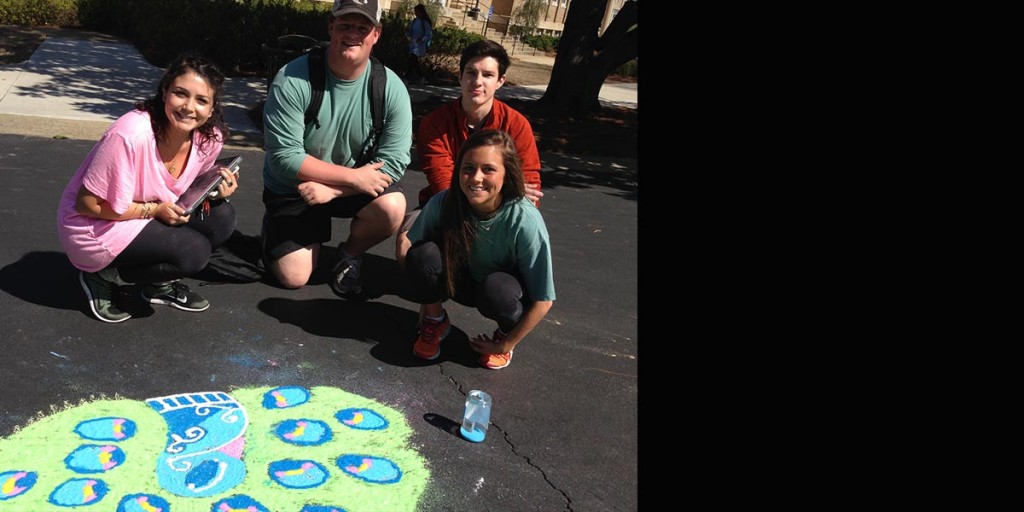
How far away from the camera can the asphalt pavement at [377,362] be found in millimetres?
2906

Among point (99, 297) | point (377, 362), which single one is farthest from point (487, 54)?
point (99, 297)

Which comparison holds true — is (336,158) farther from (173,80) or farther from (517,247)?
(517,247)

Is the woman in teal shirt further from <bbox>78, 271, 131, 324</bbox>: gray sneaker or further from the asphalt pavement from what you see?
<bbox>78, 271, 131, 324</bbox>: gray sneaker

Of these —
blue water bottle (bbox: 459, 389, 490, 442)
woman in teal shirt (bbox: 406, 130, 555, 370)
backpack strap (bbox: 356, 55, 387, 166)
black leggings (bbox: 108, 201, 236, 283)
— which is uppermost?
backpack strap (bbox: 356, 55, 387, 166)

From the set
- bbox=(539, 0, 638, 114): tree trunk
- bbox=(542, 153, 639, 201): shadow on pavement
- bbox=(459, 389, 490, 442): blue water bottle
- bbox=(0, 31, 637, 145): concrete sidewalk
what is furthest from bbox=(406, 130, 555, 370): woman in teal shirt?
bbox=(539, 0, 638, 114): tree trunk

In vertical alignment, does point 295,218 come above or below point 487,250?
below

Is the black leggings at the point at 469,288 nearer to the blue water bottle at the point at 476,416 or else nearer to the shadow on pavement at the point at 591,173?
the blue water bottle at the point at 476,416

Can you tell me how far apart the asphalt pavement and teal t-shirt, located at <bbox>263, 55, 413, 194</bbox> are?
2.29 ft

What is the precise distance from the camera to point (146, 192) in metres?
3.55

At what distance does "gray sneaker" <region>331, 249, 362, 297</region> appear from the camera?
4.31 m

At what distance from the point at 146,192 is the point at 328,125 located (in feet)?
3.10

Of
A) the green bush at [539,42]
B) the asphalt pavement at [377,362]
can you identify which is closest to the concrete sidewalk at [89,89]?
the asphalt pavement at [377,362]

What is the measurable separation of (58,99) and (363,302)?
6227 mm

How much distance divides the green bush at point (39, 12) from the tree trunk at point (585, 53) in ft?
33.2
